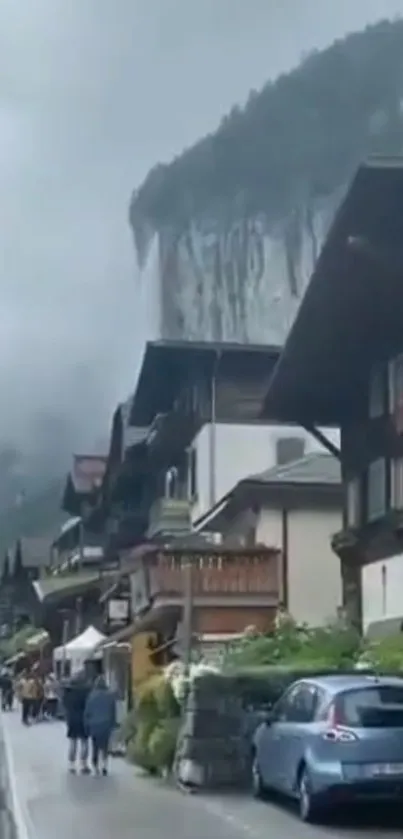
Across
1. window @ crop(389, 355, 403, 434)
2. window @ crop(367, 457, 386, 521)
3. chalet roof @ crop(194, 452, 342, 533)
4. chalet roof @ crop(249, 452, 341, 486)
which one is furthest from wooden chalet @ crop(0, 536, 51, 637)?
window @ crop(389, 355, 403, 434)

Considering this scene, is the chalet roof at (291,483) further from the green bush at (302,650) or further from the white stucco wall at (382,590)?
the green bush at (302,650)

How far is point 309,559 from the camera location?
122 feet

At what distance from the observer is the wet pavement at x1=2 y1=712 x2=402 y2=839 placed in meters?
15.5

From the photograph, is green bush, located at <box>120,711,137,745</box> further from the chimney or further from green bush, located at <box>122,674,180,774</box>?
the chimney

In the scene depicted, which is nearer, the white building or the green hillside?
the white building

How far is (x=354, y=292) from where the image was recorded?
25516 mm

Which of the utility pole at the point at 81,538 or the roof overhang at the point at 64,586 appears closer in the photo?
the roof overhang at the point at 64,586

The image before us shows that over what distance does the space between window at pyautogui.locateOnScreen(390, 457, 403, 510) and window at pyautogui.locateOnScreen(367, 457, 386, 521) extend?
443 mm

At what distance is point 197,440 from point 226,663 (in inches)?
980

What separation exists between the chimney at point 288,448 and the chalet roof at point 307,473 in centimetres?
640

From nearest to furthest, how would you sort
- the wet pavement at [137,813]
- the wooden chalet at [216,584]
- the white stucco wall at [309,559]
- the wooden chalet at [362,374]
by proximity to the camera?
1. the wet pavement at [137,813]
2. the wooden chalet at [362,374]
3. the wooden chalet at [216,584]
4. the white stucco wall at [309,559]

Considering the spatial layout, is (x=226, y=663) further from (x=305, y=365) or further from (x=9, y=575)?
(x=9, y=575)

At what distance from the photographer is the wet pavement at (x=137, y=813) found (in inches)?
610

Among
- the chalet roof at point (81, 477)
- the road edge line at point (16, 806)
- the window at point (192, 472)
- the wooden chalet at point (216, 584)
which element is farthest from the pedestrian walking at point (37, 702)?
the chalet roof at point (81, 477)
